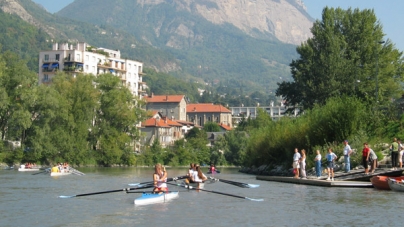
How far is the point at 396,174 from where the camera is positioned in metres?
44.8

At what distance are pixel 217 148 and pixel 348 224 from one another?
125 m

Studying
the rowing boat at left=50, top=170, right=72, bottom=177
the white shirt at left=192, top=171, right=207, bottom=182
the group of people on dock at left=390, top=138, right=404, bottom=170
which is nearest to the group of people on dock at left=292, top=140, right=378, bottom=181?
the group of people on dock at left=390, top=138, right=404, bottom=170

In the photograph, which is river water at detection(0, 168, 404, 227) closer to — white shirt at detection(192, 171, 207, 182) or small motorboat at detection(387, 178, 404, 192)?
small motorboat at detection(387, 178, 404, 192)

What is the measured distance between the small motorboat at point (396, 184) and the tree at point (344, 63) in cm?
3831

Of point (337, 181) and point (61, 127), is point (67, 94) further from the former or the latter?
point (337, 181)

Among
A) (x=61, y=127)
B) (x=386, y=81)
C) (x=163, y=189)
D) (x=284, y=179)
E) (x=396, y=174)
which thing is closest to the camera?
(x=163, y=189)

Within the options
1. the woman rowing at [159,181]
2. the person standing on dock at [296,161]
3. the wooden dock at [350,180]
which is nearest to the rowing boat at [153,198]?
the woman rowing at [159,181]

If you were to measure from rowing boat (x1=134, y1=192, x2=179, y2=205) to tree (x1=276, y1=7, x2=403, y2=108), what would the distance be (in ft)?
149

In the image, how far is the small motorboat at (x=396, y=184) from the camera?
40531 millimetres

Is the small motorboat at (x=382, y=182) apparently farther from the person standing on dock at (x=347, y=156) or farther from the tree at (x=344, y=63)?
the tree at (x=344, y=63)

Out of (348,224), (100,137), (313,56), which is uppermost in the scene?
(313,56)

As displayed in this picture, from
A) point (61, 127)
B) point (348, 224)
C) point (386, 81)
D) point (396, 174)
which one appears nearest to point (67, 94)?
point (61, 127)

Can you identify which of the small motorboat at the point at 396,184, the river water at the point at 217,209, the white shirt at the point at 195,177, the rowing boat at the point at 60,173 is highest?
the rowing boat at the point at 60,173

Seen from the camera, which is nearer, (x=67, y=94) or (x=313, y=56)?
(x=313, y=56)
